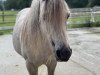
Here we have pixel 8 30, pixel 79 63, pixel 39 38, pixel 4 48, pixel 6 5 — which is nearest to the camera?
pixel 39 38

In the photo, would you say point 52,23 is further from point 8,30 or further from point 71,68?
point 8,30

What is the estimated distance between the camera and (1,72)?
5336mm

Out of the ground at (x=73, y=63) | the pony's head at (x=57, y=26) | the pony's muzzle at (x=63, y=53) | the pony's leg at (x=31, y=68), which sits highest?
the pony's head at (x=57, y=26)

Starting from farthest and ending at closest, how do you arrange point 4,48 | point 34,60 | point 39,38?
point 4,48 → point 34,60 → point 39,38

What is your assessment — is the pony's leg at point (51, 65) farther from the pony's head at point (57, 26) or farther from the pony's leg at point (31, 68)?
the pony's head at point (57, 26)

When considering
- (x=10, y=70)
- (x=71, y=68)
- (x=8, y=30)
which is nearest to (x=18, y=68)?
(x=10, y=70)

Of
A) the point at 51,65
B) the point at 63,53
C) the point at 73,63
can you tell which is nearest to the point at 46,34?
the point at 63,53

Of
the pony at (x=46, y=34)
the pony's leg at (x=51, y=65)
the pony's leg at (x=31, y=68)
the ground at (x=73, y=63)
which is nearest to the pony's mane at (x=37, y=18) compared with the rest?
the pony at (x=46, y=34)

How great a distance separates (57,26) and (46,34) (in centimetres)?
23

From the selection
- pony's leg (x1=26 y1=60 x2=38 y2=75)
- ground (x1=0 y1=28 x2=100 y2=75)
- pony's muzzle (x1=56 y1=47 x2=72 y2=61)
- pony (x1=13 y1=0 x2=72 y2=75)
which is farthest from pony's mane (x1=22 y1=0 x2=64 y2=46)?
ground (x1=0 y1=28 x2=100 y2=75)

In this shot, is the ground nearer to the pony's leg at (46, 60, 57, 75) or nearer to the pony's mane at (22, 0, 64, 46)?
the pony's leg at (46, 60, 57, 75)

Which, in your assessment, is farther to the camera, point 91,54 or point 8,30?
point 8,30

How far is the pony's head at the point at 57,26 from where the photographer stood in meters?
2.40

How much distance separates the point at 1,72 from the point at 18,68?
1.46 ft
